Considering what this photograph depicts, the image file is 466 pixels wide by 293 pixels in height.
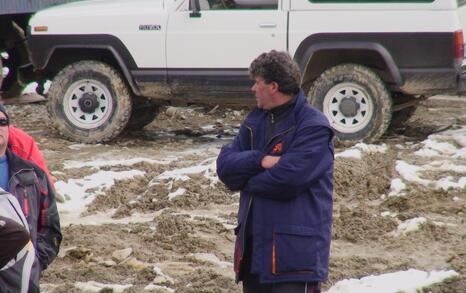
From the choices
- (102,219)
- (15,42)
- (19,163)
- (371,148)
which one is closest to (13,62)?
(15,42)

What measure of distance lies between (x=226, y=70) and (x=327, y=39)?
119 cm

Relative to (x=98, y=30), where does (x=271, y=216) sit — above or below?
above

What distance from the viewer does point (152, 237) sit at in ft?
24.5

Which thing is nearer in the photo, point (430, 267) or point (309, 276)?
point (309, 276)

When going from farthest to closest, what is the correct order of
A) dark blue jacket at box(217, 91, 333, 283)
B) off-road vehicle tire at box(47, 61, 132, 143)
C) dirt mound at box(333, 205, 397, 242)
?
off-road vehicle tire at box(47, 61, 132, 143) < dirt mound at box(333, 205, 397, 242) < dark blue jacket at box(217, 91, 333, 283)

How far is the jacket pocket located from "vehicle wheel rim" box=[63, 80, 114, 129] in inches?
291

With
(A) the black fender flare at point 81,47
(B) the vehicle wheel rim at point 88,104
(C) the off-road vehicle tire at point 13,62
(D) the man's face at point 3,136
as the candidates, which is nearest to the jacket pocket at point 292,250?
(D) the man's face at point 3,136

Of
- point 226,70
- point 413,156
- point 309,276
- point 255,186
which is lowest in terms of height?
point 413,156

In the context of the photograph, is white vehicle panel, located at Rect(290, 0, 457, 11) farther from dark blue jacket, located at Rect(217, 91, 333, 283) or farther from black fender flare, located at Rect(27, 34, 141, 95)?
dark blue jacket, located at Rect(217, 91, 333, 283)

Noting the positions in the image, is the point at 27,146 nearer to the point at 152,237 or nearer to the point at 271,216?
the point at 271,216

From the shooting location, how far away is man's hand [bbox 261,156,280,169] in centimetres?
430

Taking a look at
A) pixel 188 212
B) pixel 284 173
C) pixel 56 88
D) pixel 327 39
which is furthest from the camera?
pixel 56 88

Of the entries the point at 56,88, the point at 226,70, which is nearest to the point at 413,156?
the point at 226,70

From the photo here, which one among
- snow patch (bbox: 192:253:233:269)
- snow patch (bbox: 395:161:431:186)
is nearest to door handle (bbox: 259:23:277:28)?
snow patch (bbox: 395:161:431:186)
